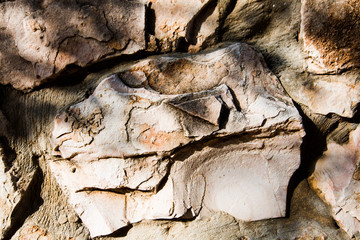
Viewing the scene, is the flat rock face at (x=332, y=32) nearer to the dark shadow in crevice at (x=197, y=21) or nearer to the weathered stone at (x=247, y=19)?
the weathered stone at (x=247, y=19)

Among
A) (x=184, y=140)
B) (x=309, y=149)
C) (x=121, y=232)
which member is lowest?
(x=121, y=232)

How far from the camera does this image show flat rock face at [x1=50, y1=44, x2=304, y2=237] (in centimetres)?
93

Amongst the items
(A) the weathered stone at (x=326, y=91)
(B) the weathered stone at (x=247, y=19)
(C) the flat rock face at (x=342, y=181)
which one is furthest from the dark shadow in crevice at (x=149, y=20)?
(C) the flat rock face at (x=342, y=181)

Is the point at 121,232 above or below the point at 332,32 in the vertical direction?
below

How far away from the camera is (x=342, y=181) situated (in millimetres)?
993

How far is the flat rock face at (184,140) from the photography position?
932 millimetres

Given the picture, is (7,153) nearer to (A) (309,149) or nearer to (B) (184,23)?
(B) (184,23)

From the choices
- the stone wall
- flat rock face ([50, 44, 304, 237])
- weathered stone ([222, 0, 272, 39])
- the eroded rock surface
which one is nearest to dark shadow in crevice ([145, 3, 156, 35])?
the stone wall

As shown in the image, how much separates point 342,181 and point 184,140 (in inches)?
21.8

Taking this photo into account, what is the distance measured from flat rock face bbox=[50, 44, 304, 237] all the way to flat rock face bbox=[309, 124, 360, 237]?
0.14m

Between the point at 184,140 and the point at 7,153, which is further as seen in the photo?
the point at 7,153

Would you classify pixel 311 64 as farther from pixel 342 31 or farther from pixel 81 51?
pixel 81 51

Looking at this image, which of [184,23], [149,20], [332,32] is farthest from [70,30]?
[332,32]

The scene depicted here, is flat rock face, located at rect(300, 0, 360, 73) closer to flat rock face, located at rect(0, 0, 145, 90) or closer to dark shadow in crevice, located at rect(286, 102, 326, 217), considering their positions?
dark shadow in crevice, located at rect(286, 102, 326, 217)
